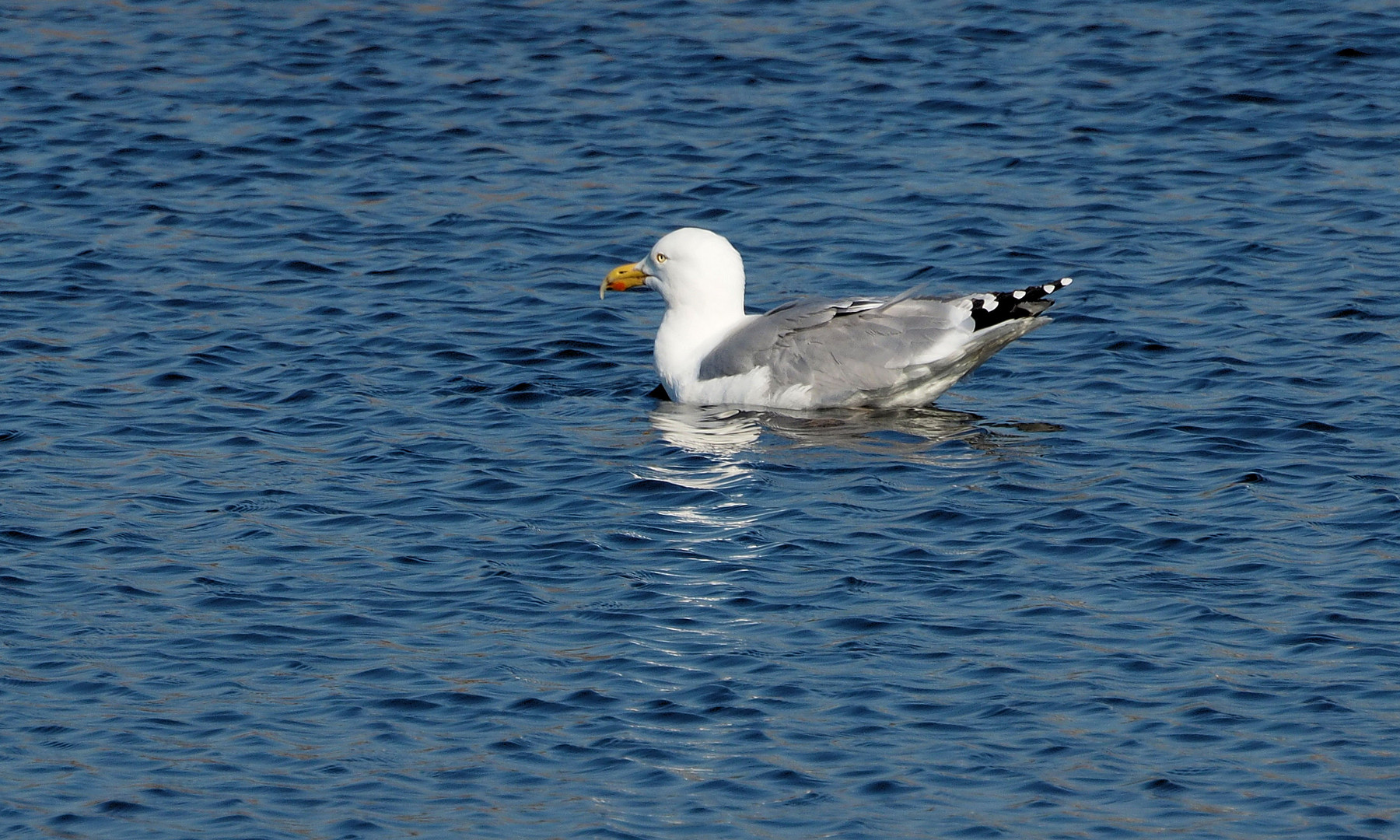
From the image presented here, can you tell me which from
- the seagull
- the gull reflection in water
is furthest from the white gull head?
the gull reflection in water

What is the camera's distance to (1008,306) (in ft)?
43.3

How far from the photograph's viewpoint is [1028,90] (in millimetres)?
20047

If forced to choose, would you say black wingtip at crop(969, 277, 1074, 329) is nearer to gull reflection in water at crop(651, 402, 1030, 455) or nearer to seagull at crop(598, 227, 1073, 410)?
seagull at crop(598, 227, 1073, 410)

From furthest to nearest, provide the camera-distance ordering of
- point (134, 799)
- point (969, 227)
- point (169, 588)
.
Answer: point (969, 227)
point (169, 588)
point (134, 799)

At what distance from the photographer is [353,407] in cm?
1344

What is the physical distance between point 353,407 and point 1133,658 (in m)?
5.99

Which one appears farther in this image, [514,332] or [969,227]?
[969,227]

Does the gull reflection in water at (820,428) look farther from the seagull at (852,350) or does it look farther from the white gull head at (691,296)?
the white gull head at (691,296)

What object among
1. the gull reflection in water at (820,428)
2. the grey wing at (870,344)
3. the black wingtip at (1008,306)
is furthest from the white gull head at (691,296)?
the black wingtip at (1008,306)

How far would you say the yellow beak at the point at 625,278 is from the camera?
14469 mm

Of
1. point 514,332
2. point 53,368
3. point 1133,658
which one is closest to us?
point 1133,658

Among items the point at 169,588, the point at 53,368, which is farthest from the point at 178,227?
the point at 169,588

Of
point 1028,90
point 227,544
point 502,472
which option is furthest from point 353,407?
point 1028,90

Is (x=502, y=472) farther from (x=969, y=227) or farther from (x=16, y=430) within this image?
(x=969, y=227)
